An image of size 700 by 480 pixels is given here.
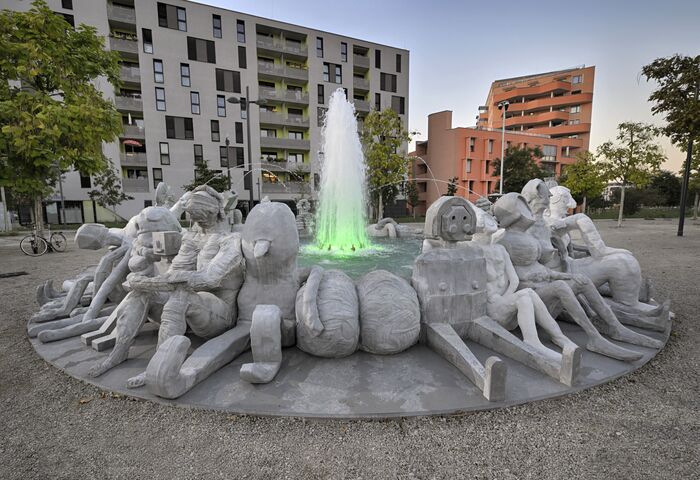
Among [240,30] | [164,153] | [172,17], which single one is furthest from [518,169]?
[172,17]

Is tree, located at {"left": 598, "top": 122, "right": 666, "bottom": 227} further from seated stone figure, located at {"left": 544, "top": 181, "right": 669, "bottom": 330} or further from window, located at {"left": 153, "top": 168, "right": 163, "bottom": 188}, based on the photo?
window, located at {"left": 153, "top": 168, "right": 163, "bottom": 188}

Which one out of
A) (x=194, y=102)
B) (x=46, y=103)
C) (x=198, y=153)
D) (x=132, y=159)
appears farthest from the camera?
(x=198, y=153)

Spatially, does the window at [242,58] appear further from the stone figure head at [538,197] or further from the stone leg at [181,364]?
the stone leg at [181,364]

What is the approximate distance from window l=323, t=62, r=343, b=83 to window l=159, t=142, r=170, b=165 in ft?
49.9

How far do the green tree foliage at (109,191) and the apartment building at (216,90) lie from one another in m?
0.81

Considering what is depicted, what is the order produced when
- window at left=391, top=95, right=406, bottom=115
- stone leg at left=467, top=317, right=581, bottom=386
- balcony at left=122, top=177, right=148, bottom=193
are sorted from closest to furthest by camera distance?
stone leg at left=467, top=317, right=581, bottom=386 < balcony at left=122, top=177, right=148, bottom=193 < window at left=391, top=95, right=406, bottom=115

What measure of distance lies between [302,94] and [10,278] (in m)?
28.2

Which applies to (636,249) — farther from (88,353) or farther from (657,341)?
(88,353)

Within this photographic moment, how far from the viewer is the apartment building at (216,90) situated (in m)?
26.2

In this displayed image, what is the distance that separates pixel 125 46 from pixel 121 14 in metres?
2.48

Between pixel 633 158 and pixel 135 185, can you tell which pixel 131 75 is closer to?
pixel 135 185

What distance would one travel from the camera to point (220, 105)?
29.0m

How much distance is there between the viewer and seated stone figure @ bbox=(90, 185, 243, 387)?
2.77 m

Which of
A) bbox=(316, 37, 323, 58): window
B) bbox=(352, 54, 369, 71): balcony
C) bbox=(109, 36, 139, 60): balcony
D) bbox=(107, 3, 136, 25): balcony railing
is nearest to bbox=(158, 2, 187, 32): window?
bbox=(107, 3, 136, 25): balcony railing
